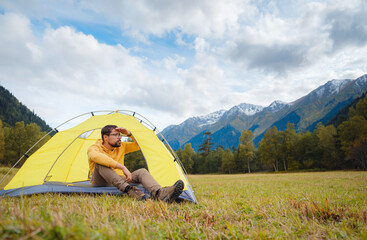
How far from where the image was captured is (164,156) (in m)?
5.36

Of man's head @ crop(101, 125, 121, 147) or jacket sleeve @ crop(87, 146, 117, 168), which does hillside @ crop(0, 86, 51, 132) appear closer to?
man's head @ crop(101, 125, 121, 147)

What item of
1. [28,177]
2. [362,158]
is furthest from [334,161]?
[28,177]

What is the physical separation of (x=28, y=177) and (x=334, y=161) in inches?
1988

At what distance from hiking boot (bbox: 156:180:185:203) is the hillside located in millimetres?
134797

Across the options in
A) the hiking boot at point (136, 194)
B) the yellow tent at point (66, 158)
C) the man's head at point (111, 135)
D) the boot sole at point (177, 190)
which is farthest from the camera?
the man's head at point (111, 135)

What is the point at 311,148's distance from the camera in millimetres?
44656

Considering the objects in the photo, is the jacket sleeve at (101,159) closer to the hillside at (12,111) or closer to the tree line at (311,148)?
the tree line at (311,148)

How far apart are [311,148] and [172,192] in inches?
2003

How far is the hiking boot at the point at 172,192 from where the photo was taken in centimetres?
358

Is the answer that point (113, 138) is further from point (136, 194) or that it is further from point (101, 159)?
point (136, 194)

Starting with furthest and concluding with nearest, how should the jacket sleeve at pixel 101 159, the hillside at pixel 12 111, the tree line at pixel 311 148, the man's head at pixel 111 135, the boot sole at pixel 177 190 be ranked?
the hillside at pixel 12 111, the tree line at pixel 311 148, the man's head at pixel 111 135, the jacket sleeve at pixel 101 159, the boot sole at pixel 177 190

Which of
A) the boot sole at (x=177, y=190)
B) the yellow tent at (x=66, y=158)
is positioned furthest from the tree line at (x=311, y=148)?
the boot sole at (x=177, y=190)

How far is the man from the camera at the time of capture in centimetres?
375

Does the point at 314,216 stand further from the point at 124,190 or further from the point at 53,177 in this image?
the point at 53,177
